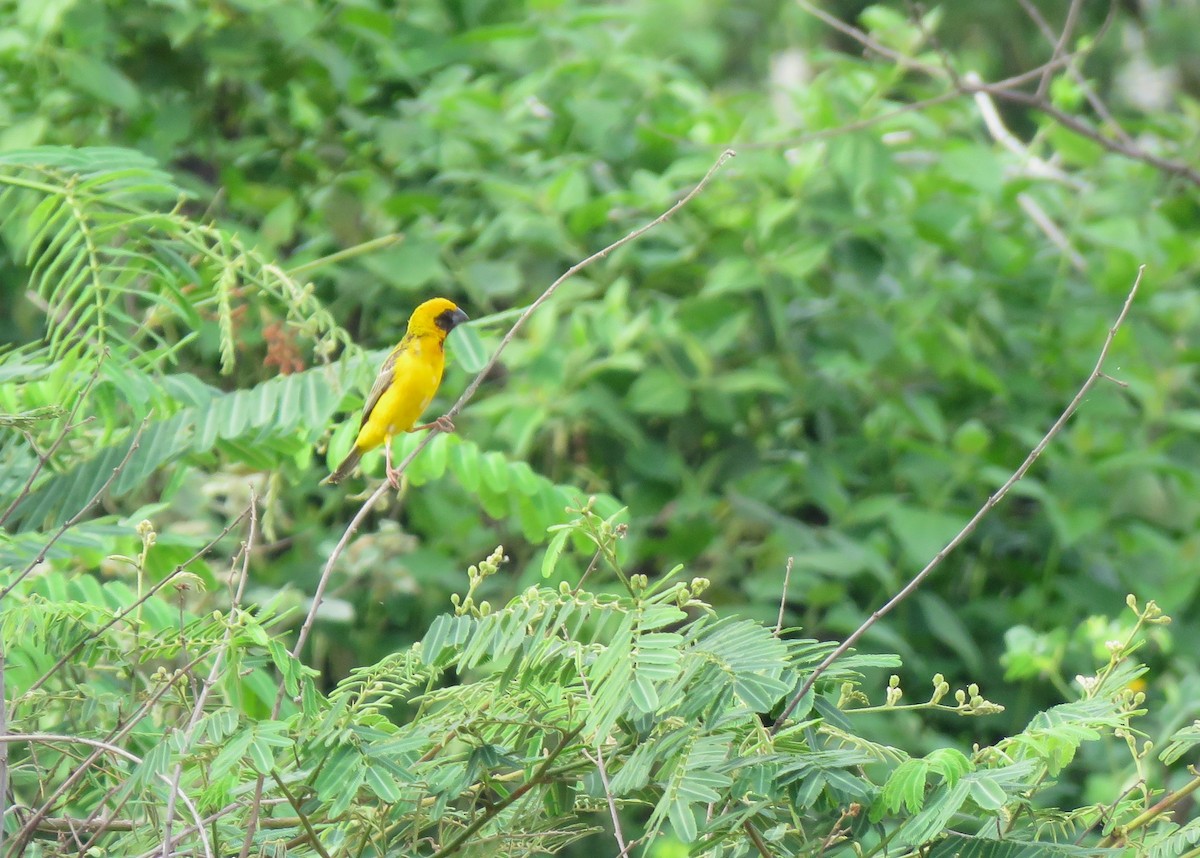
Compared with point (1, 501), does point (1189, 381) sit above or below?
below

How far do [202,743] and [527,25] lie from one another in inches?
178

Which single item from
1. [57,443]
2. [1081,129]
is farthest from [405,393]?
[1081,129]

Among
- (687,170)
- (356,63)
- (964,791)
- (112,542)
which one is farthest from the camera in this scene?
(356,63)

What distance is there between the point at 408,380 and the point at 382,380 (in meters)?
0.33

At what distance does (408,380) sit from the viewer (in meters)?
3.73

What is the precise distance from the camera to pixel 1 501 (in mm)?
2637

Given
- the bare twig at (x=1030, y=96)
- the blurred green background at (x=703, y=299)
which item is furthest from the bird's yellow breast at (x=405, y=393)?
the bare twig at (x=1030, y=96)

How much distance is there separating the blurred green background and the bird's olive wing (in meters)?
0.74

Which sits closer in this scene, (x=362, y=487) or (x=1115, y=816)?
(x=1115, y=816)

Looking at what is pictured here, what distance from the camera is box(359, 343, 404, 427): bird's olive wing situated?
3301 mm

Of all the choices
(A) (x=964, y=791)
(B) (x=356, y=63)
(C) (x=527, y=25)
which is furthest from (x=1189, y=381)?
(A) (x=964, y=791)

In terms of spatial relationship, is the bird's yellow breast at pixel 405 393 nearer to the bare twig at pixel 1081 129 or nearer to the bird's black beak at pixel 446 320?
the bird's black beak at pixel 446 320

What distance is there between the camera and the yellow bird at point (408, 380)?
361 cm

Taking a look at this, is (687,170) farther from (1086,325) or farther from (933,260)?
(1086,325)
